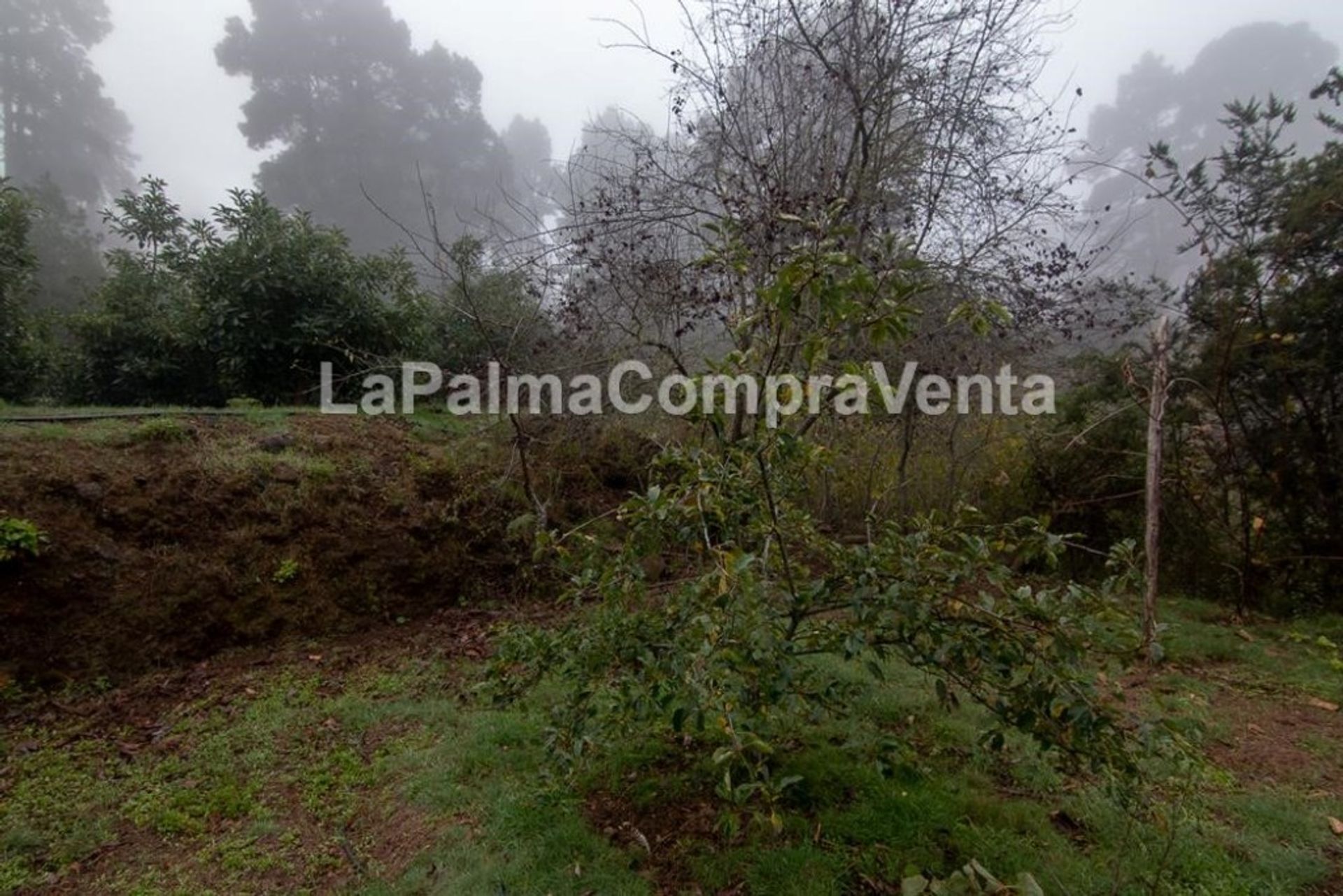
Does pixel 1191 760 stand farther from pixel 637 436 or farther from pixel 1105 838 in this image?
pixel 637 436

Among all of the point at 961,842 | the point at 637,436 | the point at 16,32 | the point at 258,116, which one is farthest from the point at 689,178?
the point at 16,32

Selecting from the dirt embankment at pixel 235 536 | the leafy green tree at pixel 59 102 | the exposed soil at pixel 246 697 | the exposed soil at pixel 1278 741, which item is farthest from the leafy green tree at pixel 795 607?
the leafy green tree at pixel 59 102

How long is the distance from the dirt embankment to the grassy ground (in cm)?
35

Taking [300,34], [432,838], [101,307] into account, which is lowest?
[432,838]

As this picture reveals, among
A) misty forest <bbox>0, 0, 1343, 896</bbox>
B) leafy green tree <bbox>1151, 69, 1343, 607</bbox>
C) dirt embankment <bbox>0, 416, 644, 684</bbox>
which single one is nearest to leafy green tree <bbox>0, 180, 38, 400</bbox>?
misty forest <bbox>0, 0, 1343, 896</bbox>

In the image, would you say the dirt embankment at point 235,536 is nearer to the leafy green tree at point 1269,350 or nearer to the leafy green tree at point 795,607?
the leafy green tree at point 795,607

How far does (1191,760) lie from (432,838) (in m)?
2.35

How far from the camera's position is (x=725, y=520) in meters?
1.82

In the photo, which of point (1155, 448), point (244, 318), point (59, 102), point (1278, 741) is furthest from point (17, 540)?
point (59, 102)

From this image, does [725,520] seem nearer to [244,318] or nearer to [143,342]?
[244,318]

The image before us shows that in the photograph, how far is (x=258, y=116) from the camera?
16625 mm

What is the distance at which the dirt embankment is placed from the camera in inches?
135

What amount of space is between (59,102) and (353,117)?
6.77 m

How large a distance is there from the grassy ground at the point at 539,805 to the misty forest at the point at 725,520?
20mm
